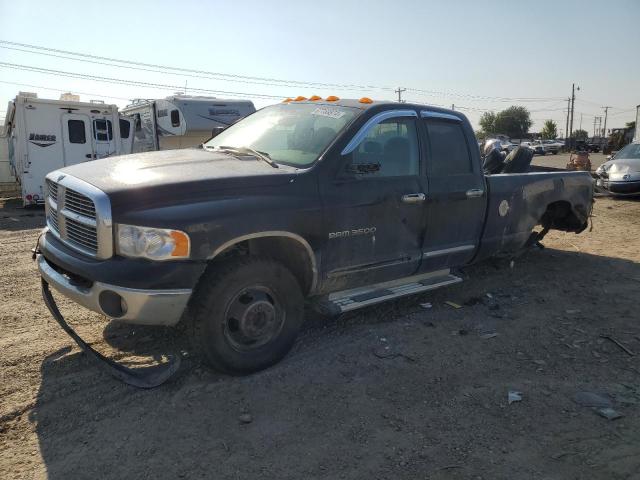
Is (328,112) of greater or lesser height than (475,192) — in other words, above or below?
above

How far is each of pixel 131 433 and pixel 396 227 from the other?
2.57 meters

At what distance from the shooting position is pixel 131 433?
3.04m

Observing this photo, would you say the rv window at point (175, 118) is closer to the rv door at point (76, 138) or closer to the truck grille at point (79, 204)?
the rv door at point (76, 138)

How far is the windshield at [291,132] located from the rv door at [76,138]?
1026 centimetres

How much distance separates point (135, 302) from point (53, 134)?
12084mm

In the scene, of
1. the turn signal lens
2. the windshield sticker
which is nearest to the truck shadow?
the turn signal lens

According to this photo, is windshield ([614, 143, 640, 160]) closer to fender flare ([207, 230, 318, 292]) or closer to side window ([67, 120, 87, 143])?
fender flare ([207, 230, 318, 292])

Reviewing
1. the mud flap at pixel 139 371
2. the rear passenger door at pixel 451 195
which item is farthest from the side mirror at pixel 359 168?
the mud flap at pixel 139 371

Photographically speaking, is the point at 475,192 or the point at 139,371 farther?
the point at 475,192

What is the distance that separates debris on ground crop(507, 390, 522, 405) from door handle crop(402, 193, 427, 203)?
173cm

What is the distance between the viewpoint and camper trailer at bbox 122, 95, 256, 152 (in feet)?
54.8

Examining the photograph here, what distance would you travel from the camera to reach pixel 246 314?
3.64 metres

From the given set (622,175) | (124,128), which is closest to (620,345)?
(622,175)

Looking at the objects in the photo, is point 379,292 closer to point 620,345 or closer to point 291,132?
point 291,132
